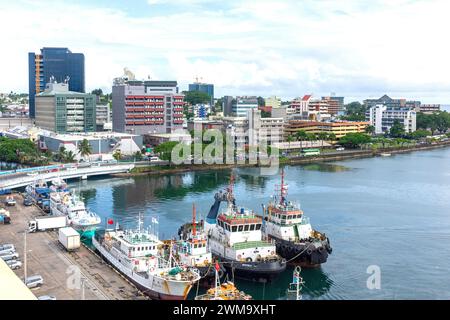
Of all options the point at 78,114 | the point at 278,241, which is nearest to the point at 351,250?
the point at 278,241

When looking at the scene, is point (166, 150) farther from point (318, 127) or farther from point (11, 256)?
point (11, 256)

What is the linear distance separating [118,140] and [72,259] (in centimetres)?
1959

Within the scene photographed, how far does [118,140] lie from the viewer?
96.6 ft

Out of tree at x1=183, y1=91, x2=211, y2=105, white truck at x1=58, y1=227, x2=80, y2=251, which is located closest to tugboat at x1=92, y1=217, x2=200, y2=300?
white truck at x1=58, y1=227, x2=80, y2=251

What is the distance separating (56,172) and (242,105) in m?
28.9

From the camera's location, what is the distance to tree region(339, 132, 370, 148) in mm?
37219

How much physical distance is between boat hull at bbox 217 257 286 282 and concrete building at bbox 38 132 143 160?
18.5 metres

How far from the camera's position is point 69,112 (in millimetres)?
33812

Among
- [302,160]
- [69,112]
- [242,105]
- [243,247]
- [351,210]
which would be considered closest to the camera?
[243,247]

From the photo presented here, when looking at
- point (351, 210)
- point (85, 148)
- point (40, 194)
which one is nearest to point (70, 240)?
point (40, 194)

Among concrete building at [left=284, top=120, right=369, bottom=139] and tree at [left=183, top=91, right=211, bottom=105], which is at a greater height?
tree at [left=183, top=91, right=211, bottom=105]

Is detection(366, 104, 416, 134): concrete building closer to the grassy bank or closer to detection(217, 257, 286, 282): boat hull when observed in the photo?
the grassy bank

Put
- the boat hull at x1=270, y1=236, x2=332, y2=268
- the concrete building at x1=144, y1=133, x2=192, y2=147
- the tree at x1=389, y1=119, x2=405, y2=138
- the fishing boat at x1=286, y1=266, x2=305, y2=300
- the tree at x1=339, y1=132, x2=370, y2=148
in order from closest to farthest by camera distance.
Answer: the fishing boat at x1=286, y1=266, x2=305, y2=300 → the boat hull at x1=270, y1=236, x2=332, y2=268 → the concrete building at x1=144, y1=133, x2=192, y2=147 → the tree at x1=339, y1=132, x2=370, y2=148 → the tree at x1=389, y1=119, x2=405, y2=138

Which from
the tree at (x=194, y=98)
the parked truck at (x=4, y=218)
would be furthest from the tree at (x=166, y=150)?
the tree at (x=194, y=98)
